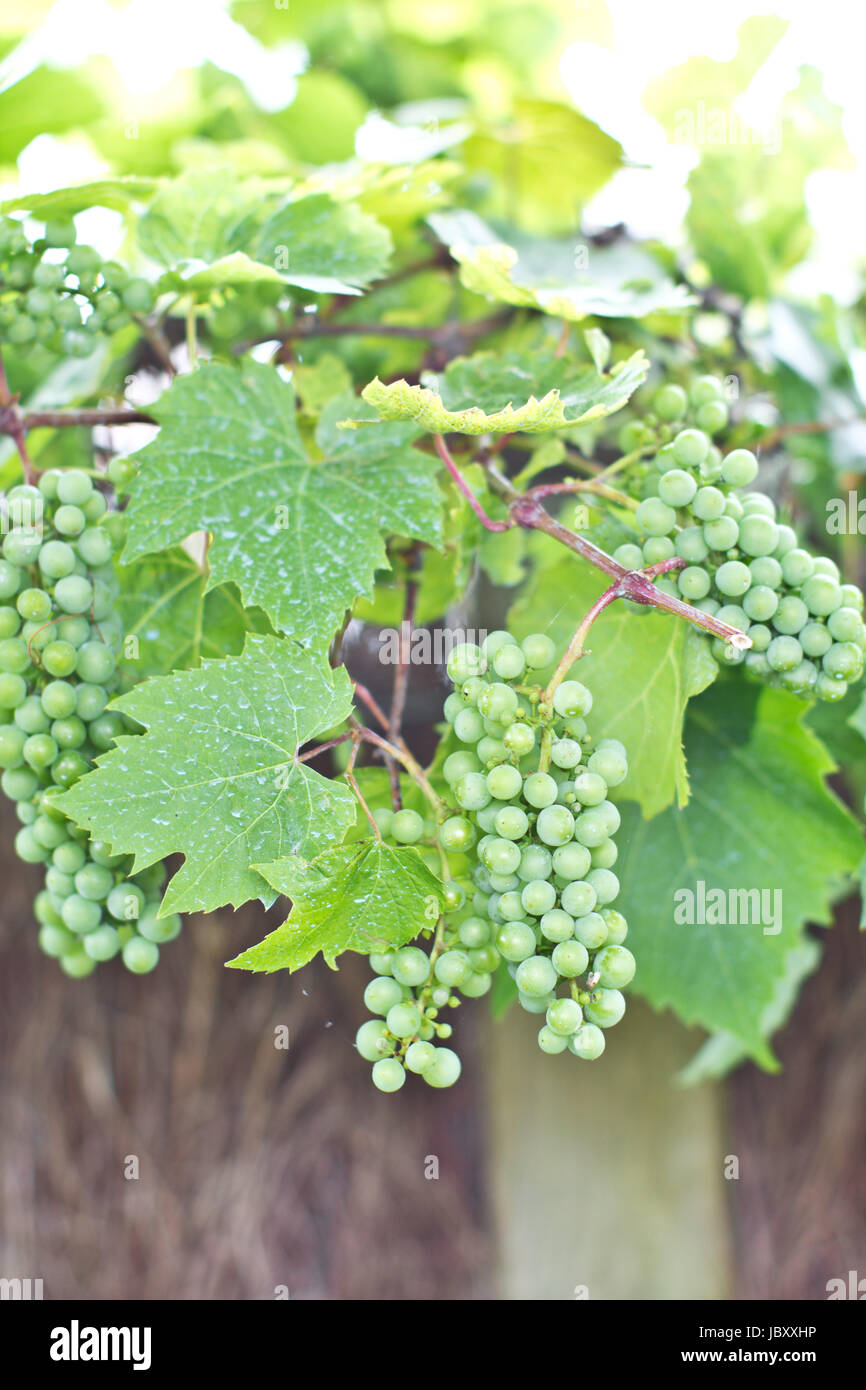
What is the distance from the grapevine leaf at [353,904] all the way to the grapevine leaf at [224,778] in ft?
0.04

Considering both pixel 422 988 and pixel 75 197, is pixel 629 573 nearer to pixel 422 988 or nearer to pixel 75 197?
pixel 422 988

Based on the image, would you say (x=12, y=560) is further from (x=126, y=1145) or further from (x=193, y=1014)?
(x=126, y=1145)

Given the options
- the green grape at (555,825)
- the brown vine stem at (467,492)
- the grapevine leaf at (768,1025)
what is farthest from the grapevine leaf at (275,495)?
the grapevine leaf at (768,1025)

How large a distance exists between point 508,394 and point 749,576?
0.48 ft

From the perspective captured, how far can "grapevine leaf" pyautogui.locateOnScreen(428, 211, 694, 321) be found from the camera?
0.42m

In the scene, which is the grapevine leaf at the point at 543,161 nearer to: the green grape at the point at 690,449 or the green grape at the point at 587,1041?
the green grape at the point at 690,449

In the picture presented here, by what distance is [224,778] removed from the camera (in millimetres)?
344

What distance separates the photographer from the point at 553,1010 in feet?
1.02

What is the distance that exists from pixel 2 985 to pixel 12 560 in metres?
0.90

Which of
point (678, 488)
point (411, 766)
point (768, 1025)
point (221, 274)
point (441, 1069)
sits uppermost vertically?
point (221, 274)

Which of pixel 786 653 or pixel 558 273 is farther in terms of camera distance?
pixel 558 273

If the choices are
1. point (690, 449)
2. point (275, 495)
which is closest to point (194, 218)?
point (275, 495)

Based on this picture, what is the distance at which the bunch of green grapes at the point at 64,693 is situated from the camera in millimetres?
383
